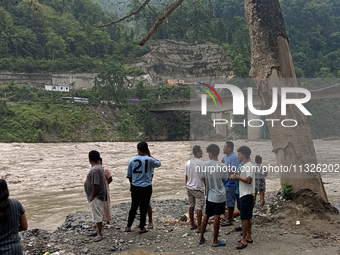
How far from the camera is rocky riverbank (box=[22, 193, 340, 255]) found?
15.8 feet

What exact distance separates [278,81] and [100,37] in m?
83.7

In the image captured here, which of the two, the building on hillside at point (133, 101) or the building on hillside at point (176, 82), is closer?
the building on hillside at point (133, 101)

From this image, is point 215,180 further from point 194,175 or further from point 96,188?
point 96,188

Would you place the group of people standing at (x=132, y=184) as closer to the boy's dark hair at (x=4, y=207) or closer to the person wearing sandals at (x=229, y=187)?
the person wearing sandals at (x=229, y=187)

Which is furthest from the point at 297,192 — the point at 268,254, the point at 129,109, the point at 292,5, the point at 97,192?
the point at 292,5

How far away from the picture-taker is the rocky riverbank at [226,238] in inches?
189

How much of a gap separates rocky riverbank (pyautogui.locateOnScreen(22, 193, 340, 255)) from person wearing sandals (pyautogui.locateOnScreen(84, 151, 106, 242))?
43 cm

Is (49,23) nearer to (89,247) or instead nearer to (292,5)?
(292,5)

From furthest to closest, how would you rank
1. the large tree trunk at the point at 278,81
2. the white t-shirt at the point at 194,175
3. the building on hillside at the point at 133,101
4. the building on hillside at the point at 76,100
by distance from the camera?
the building on hillside at the point at 133,101 < the building on hillside at the point at 76,100 < the large tree trunk at the point at 278,81 < the white t-shirt at the point at 194,175

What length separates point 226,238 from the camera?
5.31 metres

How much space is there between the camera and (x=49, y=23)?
270 feet

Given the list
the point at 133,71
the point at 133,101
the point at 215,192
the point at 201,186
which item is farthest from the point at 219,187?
the point at 133,71

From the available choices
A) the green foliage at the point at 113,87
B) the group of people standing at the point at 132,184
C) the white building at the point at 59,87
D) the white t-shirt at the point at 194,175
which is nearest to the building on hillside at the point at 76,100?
the green foliage at the point at 113,87

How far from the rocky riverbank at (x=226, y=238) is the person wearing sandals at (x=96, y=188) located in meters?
0.43
